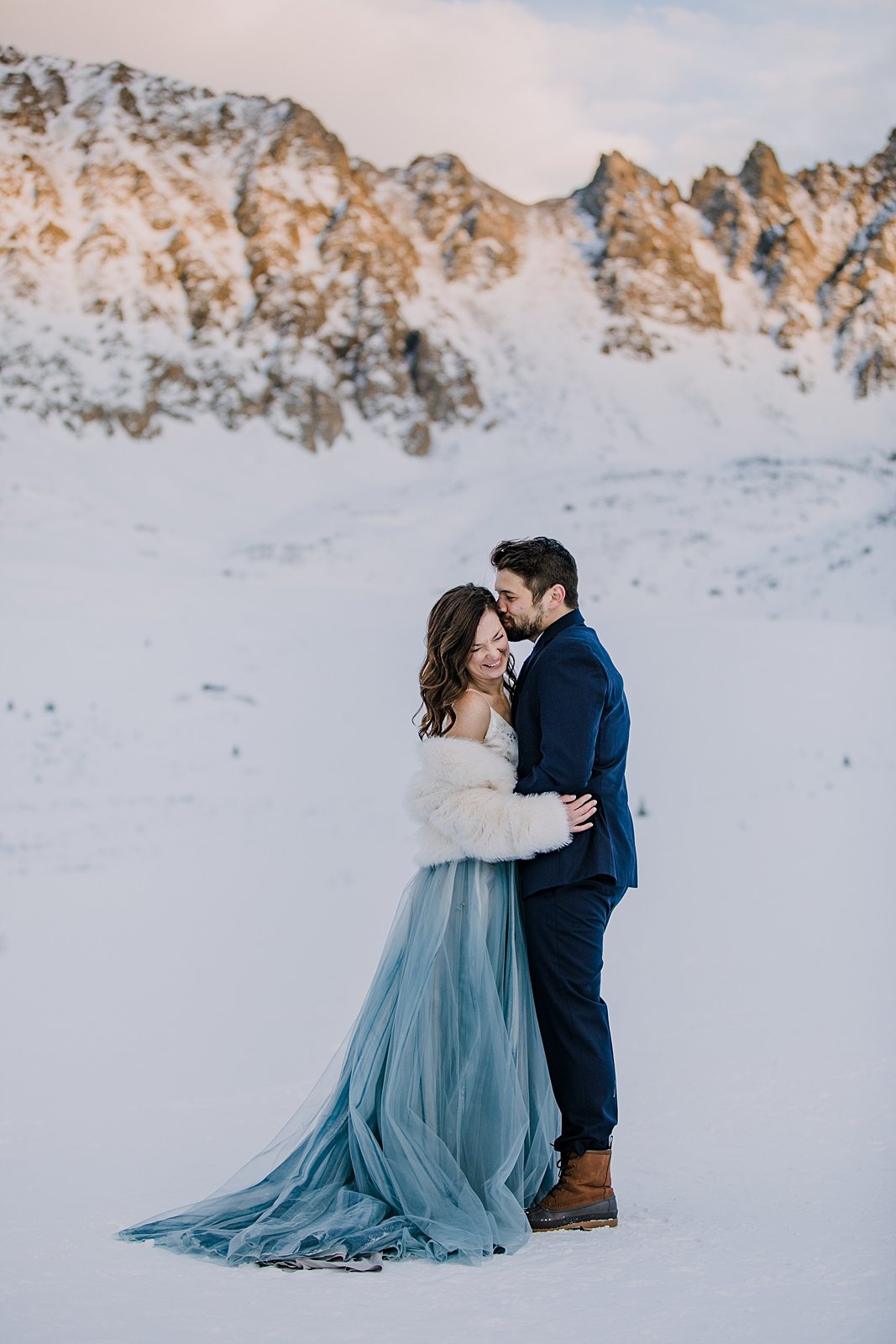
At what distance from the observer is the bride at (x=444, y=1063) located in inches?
135

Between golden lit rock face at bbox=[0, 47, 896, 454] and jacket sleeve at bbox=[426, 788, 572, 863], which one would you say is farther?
golden lit rock face at bbox=[0, 47, 896, 454]

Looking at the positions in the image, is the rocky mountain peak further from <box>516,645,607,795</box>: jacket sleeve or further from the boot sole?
the boot sole

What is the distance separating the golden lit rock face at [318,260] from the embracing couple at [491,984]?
50.9m

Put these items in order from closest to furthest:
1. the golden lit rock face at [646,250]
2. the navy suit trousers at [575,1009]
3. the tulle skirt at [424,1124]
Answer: the tulle skirt at [424,1124] < the navy suit trousers at [575,1009] < the golden lit rock face at [646,250]

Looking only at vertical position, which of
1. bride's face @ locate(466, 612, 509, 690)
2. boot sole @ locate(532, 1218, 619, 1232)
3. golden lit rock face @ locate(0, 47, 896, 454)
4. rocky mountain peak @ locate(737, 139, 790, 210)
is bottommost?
boot sole @ locate(532, 1218, 619, 1232)

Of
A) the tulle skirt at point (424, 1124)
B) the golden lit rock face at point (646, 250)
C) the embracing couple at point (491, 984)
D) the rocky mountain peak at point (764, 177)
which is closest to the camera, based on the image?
the tulle skirt at point (424, 1124)

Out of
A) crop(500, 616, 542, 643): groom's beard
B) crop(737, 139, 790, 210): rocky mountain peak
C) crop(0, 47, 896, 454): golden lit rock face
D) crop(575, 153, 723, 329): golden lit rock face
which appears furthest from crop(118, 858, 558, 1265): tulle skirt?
crop(737, 139, 790, 210): rocky mountain peak

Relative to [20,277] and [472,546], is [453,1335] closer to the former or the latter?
[472,546]

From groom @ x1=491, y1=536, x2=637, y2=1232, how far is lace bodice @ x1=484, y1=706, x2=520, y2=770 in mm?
44

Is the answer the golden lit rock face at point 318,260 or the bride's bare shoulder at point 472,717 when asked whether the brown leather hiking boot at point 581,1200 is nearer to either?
the bride's bare shoulder at point 472,717

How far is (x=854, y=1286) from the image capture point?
3082 millimetres

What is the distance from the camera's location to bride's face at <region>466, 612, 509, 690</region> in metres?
3.74

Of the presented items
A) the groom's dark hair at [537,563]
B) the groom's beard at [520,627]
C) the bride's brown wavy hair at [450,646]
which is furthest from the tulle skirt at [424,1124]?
the groom's dark hair at [537,563]

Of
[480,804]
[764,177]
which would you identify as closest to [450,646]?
[480,804]
